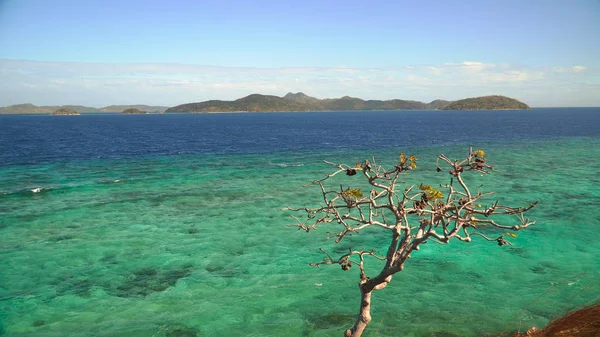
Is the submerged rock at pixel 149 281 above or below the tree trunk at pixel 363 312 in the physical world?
below

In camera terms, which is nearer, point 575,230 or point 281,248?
point 281,248

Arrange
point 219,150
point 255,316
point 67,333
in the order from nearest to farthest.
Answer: point 67,333, point 255,316, point 219,150

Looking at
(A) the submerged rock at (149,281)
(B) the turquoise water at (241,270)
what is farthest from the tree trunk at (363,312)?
(A) the submerged rock at (149,281)

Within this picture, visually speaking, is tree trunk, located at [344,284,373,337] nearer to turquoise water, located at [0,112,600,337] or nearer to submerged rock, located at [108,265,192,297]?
turquoise water, located at [0,112,600,337]

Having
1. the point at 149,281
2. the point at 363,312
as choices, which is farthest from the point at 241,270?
the point at 363,312

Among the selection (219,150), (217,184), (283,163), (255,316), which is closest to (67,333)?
(255,316)

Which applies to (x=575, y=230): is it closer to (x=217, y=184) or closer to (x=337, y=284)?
(x=337, y=284)

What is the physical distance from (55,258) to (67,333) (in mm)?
8617

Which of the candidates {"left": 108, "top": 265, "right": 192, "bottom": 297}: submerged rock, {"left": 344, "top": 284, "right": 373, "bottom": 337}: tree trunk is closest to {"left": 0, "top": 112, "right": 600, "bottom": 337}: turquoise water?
{"left": 108, "top": 265, "right": 192, "bottom": 297}: submerged rock

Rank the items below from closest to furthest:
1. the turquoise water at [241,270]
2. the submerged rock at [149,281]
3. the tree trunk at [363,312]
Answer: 1. the tree trunk at [363,312]
2. the turquoise water at [241,270]
3. the submerged rock at [149,281]

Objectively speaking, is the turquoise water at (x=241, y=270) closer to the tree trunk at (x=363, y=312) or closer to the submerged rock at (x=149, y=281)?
the submerged rock at (x=149, y=281)

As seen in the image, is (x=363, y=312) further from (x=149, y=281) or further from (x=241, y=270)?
(x=149, y=281)

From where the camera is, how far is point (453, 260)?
22344 millimetres

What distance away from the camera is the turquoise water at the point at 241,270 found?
16359mm
